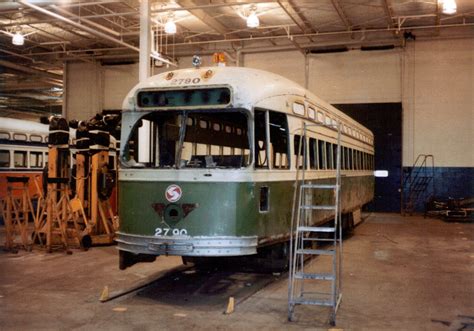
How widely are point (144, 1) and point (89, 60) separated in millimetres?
13245

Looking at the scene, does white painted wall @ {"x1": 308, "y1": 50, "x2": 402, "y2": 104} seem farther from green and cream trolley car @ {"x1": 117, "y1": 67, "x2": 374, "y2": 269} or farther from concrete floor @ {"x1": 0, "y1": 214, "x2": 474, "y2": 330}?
green and cream trolley car @ {"x1": 117, "y1": 67, "x2": 374, "y2": 269}

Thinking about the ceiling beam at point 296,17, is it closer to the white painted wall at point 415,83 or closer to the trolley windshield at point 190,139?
the white painted wall at point 415,83

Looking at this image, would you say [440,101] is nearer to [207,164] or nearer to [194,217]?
[207,164]

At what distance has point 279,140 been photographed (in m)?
8.88

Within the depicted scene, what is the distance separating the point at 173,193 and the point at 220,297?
69.4 inches

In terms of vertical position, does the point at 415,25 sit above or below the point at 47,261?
above

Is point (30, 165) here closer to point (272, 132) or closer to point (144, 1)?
point (144, 1)

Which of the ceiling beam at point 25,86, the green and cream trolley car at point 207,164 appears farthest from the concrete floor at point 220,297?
the ceiling beam at point 25,86

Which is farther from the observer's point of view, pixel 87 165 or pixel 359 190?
pixel 359 190

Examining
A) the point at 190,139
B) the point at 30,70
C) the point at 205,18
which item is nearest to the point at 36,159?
the point at 205,18

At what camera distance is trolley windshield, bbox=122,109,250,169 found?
328 inches

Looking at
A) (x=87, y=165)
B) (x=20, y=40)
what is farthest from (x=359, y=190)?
(x=20, y=40)

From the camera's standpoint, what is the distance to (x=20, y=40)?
19.5m

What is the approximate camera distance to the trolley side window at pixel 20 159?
18.5 metres
